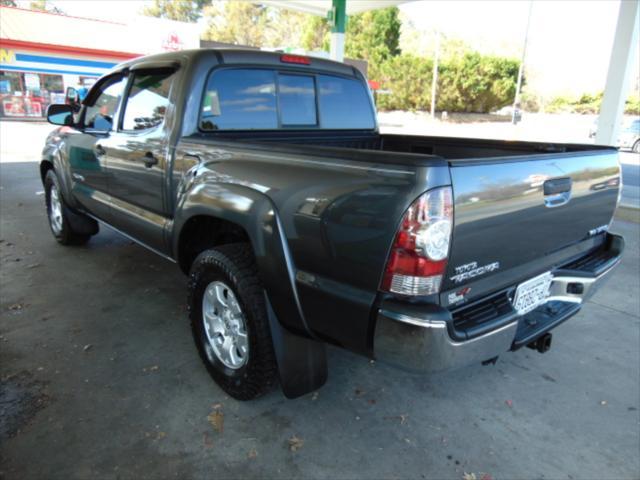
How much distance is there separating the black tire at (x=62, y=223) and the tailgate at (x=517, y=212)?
4395mm

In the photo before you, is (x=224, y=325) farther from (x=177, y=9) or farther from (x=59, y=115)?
(x=177, y=9)

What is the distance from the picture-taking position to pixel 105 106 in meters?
4.04

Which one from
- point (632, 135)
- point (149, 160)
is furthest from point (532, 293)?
point (632, 135)

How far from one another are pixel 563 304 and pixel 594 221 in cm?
52

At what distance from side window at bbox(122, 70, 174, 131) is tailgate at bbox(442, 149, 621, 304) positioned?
208cm

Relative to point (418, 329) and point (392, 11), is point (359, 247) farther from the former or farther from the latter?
→ point (392, 11)

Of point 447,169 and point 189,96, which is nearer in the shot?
point 447,169

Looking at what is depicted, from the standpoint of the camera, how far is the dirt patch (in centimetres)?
247

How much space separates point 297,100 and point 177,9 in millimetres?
59072

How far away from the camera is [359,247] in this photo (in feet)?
6.13

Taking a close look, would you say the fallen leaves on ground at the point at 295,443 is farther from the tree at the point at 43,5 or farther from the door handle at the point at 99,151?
the tree at the point at 43,5

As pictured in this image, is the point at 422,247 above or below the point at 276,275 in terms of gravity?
above

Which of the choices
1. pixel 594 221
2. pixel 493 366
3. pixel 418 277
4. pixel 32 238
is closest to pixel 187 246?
pixel 418 277

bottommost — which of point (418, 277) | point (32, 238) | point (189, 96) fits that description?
point (32, 238)
